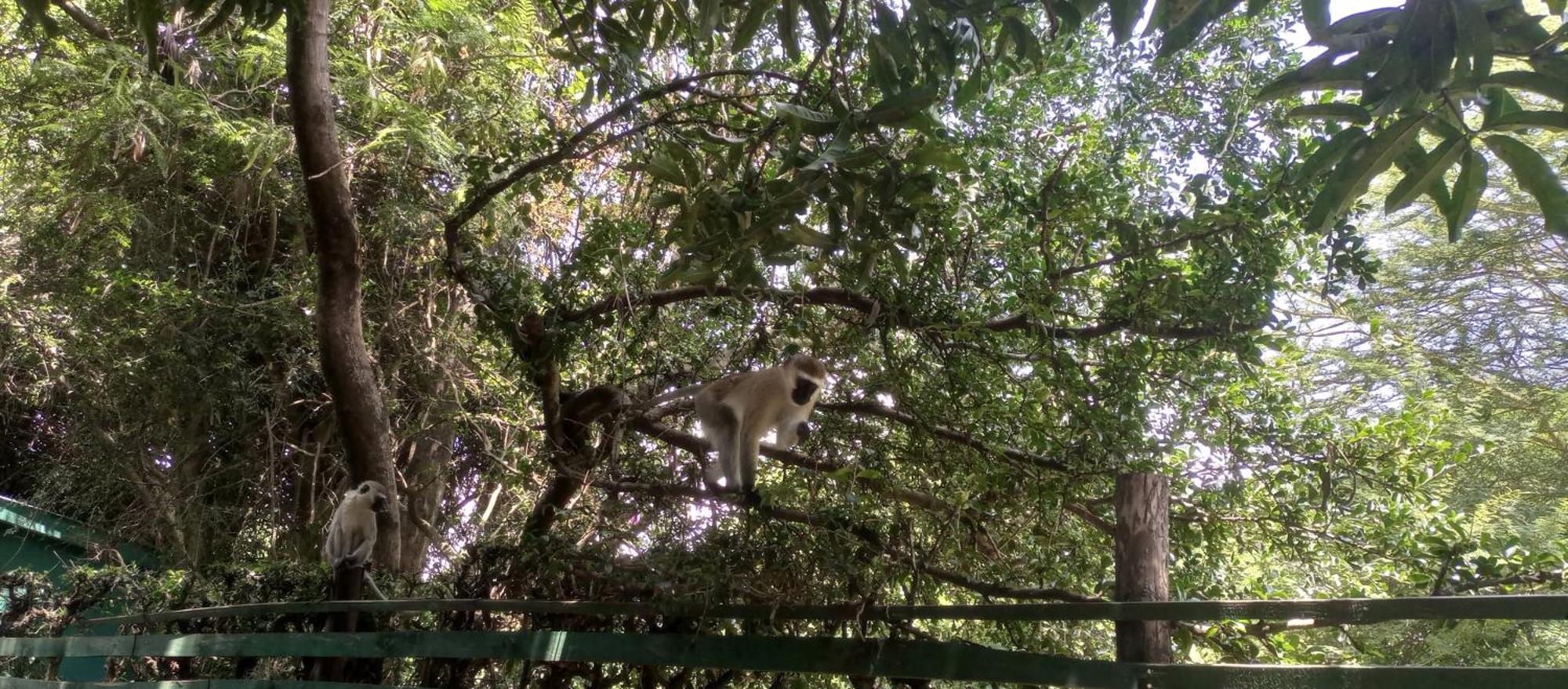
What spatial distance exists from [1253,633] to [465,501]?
618cm

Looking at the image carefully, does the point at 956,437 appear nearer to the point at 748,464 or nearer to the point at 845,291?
the point at 845,291

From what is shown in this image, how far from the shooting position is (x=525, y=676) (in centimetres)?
421

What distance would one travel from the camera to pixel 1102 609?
2367 millimetres

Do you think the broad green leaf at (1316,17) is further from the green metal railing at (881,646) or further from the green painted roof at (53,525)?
the green painted roof at (53,525)

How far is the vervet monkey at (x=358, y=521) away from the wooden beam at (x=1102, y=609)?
101 cm

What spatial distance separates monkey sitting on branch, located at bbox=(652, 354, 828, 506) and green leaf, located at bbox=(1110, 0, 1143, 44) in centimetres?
277

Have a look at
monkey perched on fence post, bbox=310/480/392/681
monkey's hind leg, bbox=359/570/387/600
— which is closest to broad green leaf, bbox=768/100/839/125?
monkey perched on fence post, bbox=310/480/392/681

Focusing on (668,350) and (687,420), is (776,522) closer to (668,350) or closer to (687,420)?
(668,350)

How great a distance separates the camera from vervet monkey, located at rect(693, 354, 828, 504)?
15.2ft

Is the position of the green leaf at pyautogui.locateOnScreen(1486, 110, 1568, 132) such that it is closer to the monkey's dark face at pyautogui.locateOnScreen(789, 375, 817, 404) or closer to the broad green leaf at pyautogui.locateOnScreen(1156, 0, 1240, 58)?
the broad green leaf at pyautogui.locateOnScreen(1156, 0, 1240, 58)

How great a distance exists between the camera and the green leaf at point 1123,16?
1957 mm

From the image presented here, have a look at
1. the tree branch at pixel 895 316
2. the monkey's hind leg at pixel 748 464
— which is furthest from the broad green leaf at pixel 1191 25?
the monkey's hind leg at pixel 748 464

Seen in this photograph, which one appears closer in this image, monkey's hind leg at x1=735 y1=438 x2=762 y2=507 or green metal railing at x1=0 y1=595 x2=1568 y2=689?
green metal railing at x1=0 y1=595 x2=1568 y2=689

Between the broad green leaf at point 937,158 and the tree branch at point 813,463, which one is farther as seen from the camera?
the tree branch at point 813,463
